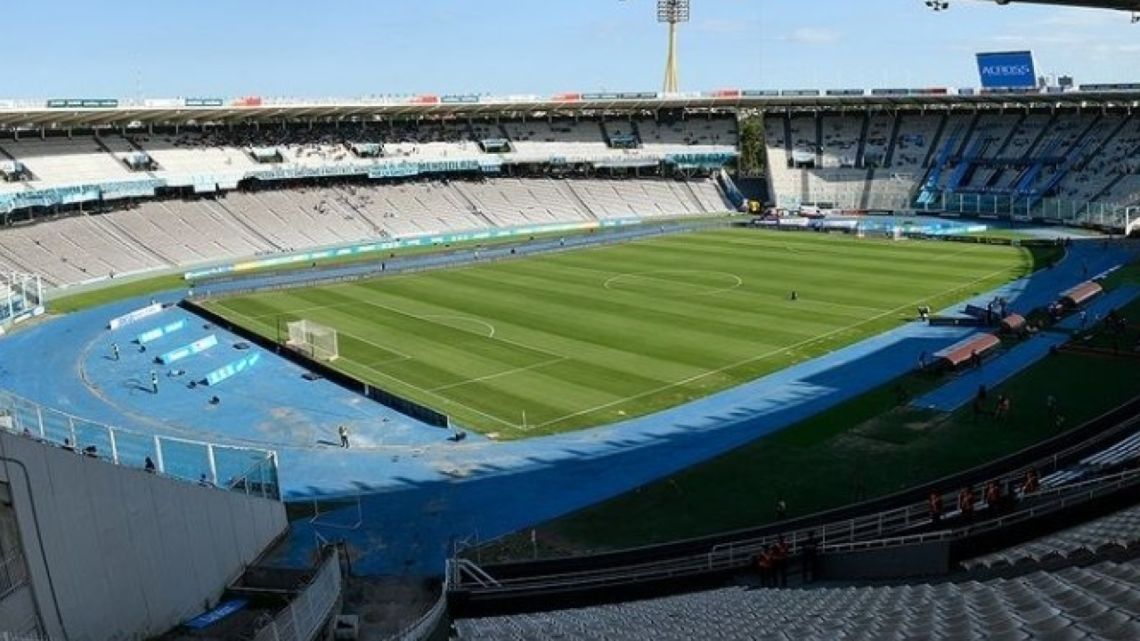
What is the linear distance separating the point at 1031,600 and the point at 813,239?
69.4 metres

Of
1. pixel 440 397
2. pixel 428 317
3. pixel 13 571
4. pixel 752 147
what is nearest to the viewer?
pixel 13 571

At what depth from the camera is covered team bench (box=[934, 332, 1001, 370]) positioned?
3691 cm

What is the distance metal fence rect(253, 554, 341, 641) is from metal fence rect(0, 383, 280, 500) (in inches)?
115

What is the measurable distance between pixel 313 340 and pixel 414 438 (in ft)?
43.8

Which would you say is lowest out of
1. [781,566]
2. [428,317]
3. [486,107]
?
[428,317]

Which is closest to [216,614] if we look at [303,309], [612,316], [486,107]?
[612,316]

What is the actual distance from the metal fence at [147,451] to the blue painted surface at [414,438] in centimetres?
228

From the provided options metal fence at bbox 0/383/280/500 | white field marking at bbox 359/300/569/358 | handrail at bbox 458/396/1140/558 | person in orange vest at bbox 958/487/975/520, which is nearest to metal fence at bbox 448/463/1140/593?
handrail at bbox 458/396/1140/558

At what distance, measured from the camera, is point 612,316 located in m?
49.2

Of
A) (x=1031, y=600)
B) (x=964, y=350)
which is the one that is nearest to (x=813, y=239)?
(x=964, y=350)

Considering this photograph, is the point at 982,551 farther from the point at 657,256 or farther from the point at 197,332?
the point at 657,256

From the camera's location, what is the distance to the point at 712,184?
10338cm

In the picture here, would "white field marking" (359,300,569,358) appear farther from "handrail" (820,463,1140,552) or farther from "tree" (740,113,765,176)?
"tree" (740,113,765,176)

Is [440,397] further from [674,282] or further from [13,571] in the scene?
[674,282]
